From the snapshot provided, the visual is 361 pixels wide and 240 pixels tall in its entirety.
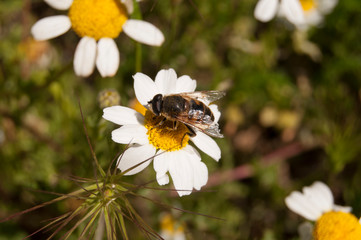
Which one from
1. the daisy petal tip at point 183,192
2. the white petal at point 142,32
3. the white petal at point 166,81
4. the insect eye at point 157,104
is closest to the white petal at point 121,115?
the insect eye at point 157,104

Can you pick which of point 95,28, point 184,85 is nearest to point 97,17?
point 95,28

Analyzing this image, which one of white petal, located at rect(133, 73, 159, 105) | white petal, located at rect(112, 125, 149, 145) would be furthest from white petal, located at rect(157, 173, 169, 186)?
white petal, located at rect(133, 73, 159, 105)

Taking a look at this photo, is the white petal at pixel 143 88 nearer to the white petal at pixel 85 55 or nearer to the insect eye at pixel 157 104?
the insect eye at pixel 157 104

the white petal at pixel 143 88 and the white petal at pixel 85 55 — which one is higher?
the white petal at pixel 85 55

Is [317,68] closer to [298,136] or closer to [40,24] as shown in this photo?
[298,136]

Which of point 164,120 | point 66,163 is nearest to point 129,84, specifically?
point 66,163

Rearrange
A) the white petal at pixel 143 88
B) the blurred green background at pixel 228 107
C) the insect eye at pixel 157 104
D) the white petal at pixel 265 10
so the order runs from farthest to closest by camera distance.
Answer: the blurred green background at pixel 228 107 < the white petal at pixel 265 10 < the white petal at pixel 143 88 < the insect eye at pixel 157 104
